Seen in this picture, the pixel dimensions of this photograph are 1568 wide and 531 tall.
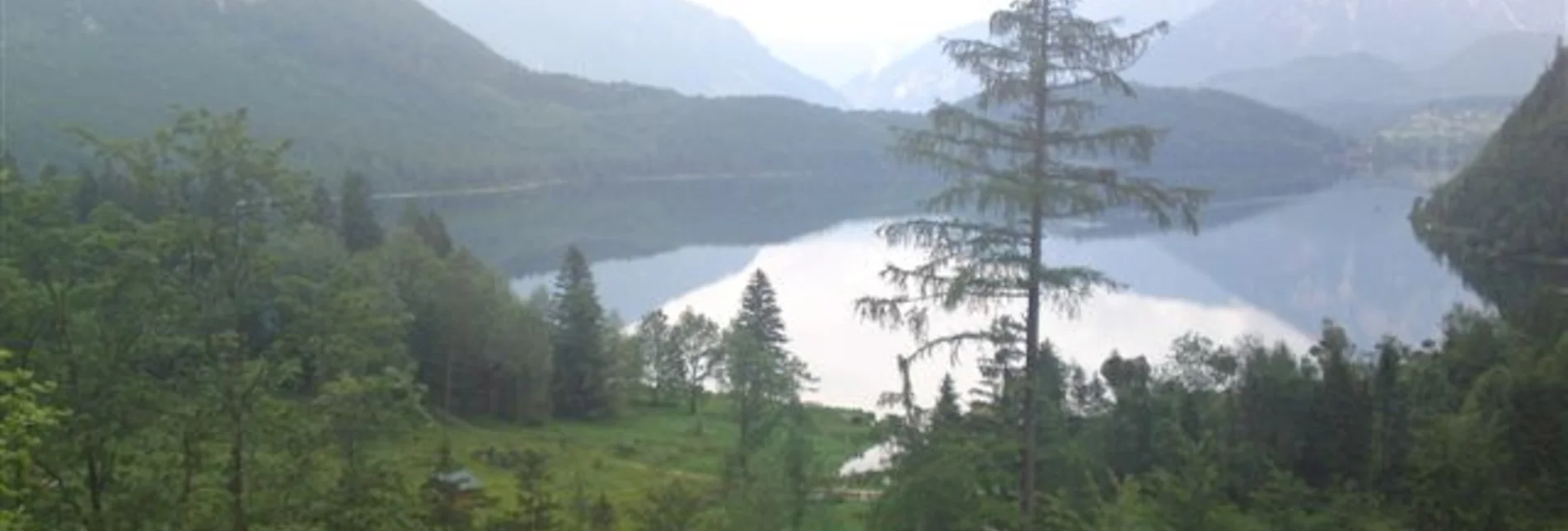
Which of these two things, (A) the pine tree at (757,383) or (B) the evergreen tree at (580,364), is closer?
(A) the pine tree at (757,383)

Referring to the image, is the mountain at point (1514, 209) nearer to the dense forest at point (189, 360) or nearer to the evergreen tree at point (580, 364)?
the evergreen tree at point (580, 364)

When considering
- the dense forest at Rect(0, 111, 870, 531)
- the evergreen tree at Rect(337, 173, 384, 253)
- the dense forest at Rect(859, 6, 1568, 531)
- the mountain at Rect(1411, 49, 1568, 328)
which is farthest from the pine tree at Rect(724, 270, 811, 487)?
the mountain at Rect(1411, 49, 1568, 328)

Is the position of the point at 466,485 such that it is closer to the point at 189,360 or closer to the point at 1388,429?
the point at 189,360

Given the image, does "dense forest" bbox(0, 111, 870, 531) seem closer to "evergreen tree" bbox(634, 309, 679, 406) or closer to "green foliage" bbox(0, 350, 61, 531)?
"green foliage" bbox(0, 350, 61, 531)

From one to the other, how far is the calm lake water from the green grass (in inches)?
367

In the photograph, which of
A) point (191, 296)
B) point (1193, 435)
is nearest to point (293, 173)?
point (191, 296)

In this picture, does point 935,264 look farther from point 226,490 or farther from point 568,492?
point 568,492

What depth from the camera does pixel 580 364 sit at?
67.6 metres

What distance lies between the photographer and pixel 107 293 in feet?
36.4

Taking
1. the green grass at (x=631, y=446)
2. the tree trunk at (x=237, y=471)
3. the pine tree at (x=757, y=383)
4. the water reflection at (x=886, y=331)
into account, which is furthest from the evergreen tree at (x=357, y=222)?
the tree trunk at (x=237, y=471)

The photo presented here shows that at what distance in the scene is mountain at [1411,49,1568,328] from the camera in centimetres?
11406

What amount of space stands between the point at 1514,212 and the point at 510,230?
114m

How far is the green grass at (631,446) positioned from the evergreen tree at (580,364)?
5.79 feet

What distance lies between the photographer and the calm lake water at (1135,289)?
88.8 meters
